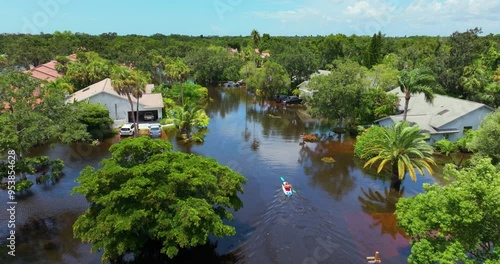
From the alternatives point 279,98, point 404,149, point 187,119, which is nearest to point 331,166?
point 404,149

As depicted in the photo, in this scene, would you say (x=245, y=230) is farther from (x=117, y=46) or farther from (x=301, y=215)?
(x=117, y=46)

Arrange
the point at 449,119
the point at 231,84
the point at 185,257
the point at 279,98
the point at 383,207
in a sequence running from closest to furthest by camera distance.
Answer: the point at 185,257
the point at 383,207
the point at 449,119
the point at 279,98
the point at 231,84

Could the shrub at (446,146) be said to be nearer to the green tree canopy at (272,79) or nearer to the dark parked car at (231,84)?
the green tree canopy at (272,79)

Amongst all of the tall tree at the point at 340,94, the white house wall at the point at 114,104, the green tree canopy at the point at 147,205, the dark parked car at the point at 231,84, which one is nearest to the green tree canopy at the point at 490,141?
the tall tree at the point at 340,94

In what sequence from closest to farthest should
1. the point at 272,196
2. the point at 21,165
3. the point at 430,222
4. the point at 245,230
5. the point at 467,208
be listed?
the point at 467,208 → the point at 430,222 → the point at 245,230 → the point at 21,165 → the point at 272,196

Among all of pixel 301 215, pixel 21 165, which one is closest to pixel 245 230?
pixel 301 215

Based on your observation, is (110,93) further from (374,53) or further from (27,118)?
(374,53)

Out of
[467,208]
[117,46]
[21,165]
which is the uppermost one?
[117,46]

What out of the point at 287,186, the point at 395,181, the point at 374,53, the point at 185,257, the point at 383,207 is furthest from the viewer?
the point at 374,53
